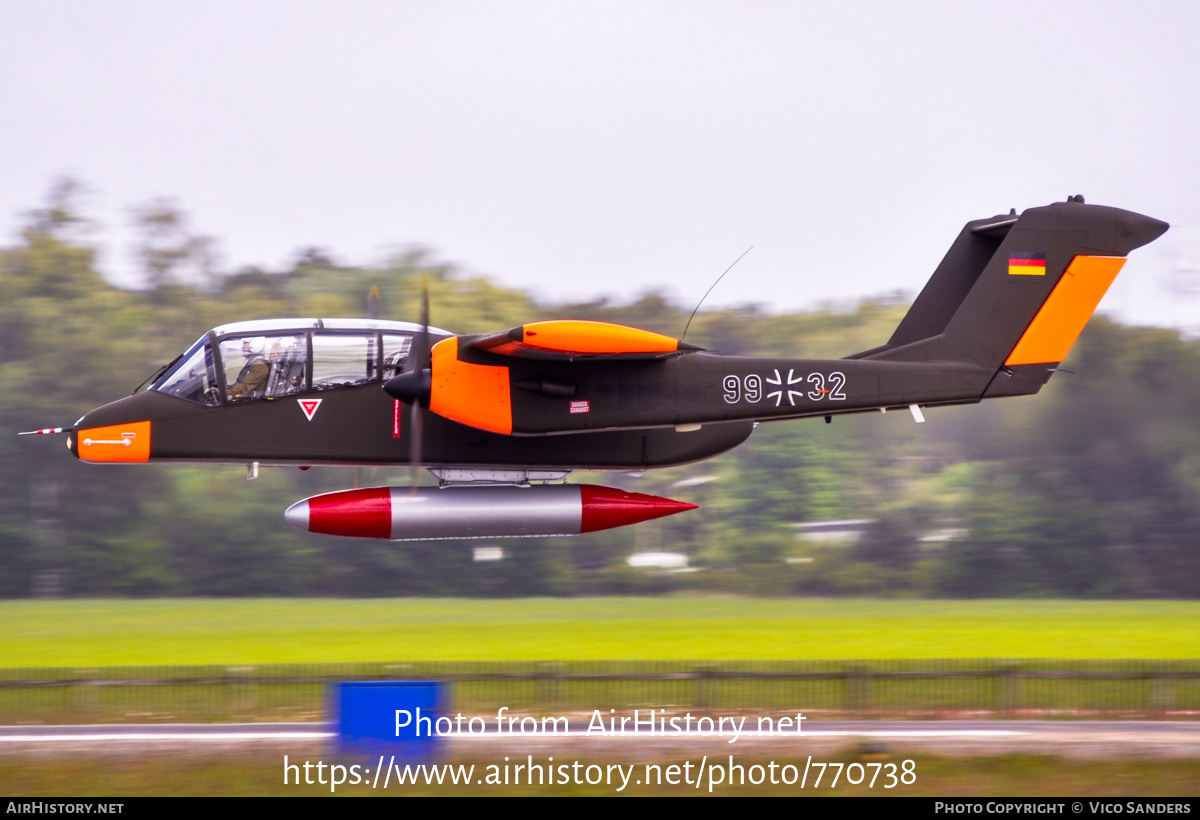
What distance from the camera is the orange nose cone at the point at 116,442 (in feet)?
50.2

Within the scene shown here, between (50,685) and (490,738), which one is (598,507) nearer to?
(490,738)

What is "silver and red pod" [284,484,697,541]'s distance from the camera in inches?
593

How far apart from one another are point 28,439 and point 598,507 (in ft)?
92.9

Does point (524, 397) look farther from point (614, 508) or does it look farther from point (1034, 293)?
point (1034, 293)

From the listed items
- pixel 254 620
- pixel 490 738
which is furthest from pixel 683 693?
pixel 254 620

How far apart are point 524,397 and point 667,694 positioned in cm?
684

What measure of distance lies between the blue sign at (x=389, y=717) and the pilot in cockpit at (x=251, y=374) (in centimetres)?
415

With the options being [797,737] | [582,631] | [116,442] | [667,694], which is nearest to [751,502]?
[582,631]

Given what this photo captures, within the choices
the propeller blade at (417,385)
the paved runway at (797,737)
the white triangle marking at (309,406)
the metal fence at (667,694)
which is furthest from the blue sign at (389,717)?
the metal fence at (667,694)

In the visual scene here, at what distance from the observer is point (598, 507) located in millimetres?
15555

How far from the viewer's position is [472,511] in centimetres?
1531

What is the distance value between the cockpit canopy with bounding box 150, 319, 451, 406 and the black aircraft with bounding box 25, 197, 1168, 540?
0.06 feet

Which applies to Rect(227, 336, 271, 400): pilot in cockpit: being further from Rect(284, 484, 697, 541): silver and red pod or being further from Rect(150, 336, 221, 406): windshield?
Rect(284, 484, 697, 541): silver and red pod

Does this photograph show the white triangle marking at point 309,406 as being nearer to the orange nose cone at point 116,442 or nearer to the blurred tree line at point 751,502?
the orange nose cone at point 116,442
